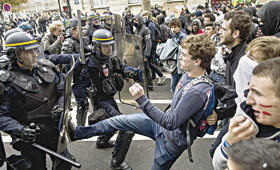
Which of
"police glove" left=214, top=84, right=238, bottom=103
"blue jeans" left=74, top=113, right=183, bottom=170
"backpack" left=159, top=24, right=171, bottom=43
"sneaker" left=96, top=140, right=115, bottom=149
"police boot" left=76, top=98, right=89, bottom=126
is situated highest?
"backpack" left=159, top=24, right=171, bottom=43

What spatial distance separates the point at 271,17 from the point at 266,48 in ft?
5.07

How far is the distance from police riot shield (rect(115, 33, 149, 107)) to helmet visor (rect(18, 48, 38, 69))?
1.77m

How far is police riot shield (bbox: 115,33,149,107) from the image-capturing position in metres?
3.67

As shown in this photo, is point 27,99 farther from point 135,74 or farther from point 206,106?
point 206,106

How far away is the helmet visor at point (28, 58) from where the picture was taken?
6.56 feet

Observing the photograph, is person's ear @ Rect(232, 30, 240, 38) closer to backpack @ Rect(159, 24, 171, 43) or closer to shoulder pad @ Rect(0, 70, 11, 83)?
shoulder pad @ Rect(0, 70, 11, 83)

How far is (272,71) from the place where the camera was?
1.04 m

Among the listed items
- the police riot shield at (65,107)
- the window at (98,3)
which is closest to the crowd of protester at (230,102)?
the police riot shield at (65,107)

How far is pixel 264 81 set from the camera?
1.06m

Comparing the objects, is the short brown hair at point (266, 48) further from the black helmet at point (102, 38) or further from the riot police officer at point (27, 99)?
the riot police officer at point (27, 99)

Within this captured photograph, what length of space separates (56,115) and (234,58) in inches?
85.9

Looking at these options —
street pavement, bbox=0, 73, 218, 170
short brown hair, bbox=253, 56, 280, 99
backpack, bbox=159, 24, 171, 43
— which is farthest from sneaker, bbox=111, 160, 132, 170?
backpack, bbox=159, 24, 171, 43

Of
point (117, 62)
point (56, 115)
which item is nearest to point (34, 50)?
point (56, 115)

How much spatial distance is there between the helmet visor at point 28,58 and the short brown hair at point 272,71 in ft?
6.57
